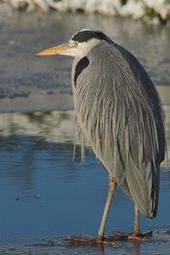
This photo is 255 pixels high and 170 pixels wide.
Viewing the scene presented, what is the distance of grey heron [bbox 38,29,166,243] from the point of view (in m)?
5.85

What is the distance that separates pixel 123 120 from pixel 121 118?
19 millimetres

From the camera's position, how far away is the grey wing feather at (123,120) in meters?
5.85

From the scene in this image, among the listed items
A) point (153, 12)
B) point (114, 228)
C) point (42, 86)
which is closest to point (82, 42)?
point (114, 228)

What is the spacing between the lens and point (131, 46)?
49.4 feet

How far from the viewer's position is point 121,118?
5.91 meters

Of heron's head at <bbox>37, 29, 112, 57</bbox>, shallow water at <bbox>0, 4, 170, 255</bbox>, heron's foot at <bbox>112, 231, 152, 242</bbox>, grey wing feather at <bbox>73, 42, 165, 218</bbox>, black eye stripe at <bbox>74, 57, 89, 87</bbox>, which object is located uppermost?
heron's head at <bbox>37, 29, 112, 57</bbox>

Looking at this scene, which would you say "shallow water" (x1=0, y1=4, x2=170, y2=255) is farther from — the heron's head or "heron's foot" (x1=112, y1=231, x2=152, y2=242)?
the heron's head

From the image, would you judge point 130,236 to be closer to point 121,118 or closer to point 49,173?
point 121,118

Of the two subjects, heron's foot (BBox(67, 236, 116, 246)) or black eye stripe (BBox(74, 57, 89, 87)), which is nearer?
heron's foot (BBox(67, 236, 116, 246))

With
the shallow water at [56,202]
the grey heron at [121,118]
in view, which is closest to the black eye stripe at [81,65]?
the grey heron at [121,118]

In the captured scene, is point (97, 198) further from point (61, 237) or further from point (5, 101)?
point (5, 101)

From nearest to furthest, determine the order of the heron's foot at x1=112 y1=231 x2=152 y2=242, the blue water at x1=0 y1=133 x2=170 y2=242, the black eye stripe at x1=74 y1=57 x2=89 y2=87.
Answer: the heron's foot at x1=112 y1=231 x2=152 y2=242, the black eye stripe at x1=74 y1=57 x2=89 y2=87, the blue water at x1=0 y1=133 x2=170 y2=242

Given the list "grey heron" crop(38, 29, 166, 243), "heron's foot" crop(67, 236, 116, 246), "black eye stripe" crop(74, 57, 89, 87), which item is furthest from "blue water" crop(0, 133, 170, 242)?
"black eye stripe" crop(74, 57, 89, 87)

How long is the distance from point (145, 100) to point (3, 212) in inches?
53.5
